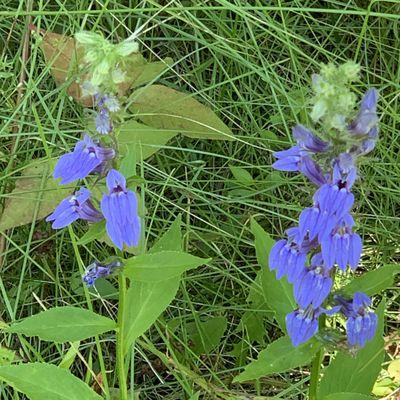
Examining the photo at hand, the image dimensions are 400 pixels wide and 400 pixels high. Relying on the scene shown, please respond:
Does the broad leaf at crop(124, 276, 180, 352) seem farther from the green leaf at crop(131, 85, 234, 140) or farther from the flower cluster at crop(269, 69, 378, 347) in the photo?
the green leaf at crop(131, 85, 234, 140)

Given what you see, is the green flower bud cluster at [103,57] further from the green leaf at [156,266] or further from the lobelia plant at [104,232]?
the green leaf at [156,266]

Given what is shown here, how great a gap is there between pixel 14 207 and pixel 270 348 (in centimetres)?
97

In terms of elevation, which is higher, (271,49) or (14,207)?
(271,49)

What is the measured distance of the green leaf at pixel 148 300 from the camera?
4.90 feet

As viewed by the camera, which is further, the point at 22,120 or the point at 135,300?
the point at 22,120

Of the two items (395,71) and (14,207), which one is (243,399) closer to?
(14,207)

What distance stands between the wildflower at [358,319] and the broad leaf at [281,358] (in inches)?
3.8

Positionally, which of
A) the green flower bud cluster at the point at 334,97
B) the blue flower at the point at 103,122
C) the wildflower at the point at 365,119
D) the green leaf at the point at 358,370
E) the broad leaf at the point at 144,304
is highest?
the green flower bud cluster at the point at 334,97

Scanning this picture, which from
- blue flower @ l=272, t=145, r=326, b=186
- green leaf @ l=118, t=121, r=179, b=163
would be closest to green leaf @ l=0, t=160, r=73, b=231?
green leaf @ l=118, t=121, r=179, b=163

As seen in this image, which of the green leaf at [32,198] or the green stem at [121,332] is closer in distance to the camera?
the green stem at [121,332]

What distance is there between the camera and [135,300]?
1538 millimetres

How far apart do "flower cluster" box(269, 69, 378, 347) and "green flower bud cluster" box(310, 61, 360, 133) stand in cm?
4

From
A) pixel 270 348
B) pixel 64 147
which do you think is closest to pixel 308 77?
pixel 64 147

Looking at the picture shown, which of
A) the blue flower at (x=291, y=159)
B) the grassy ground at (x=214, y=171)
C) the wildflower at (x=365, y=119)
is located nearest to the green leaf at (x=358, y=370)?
the grassy ground at (x=214, y=171)
